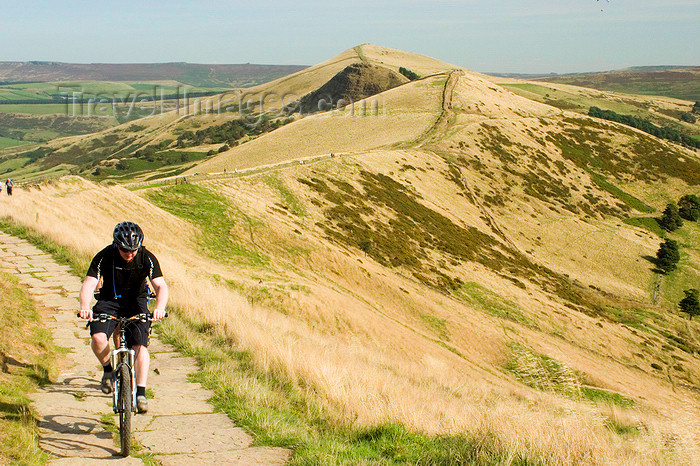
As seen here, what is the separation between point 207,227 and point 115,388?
98.4ft

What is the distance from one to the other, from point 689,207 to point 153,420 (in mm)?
96136

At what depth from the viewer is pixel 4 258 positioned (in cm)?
1666

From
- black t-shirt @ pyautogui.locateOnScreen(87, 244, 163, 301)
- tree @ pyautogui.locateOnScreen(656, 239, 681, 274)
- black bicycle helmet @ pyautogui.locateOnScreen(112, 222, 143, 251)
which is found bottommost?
tree @ pyautogui.locateOnScreen(656, 239, 681, 274)

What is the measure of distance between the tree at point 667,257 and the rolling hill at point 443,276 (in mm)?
988

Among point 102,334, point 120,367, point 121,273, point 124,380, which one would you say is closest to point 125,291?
point 121,273

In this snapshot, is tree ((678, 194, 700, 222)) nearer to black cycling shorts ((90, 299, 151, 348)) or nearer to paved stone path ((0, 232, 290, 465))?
paved stone path ((0, 232, 290, 465))

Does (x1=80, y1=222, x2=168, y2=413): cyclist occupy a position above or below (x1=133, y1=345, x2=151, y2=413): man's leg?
above

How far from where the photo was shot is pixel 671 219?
81438 millimetres

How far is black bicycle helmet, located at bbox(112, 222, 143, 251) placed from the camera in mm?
6941

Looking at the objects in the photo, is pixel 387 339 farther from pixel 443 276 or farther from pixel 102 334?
pixel 102 334

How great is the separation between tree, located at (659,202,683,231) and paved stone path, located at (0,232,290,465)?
3331 inches

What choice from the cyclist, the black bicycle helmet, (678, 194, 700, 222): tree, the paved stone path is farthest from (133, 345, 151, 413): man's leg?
(678, 194, 700, 222): tree

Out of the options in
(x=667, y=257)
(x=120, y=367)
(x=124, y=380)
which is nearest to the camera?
(x=124, y=380)

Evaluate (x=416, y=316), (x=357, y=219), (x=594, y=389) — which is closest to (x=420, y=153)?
(x=357, y=219)
